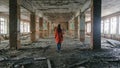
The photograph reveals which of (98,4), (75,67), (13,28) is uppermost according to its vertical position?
(98,4)

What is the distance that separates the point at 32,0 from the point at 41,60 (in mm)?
7667

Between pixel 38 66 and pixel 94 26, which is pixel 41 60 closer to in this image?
pixel 38 66

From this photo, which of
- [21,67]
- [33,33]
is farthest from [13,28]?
[33,33]

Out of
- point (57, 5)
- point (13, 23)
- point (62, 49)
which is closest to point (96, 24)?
point (62, 49)

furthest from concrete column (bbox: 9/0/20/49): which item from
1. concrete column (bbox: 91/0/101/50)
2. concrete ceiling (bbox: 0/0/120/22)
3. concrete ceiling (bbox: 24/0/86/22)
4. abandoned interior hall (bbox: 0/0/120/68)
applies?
concrete column (bbox: 91/0/101/50)

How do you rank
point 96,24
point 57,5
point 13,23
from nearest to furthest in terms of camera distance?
point 96,24, point 13,23, point 57,5

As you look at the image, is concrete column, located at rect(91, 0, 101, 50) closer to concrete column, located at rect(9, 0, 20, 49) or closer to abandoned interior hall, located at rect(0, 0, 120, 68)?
abandoned interior hall, located at rect(0, 0, 120, 68)

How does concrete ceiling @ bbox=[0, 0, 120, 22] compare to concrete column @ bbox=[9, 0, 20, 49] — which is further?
concrete ceiling @ bbox=[0, 0, 120, 22]

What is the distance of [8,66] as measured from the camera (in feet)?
24.7

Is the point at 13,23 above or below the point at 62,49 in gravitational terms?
above

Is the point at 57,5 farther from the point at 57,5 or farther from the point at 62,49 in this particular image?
the point at 62,49

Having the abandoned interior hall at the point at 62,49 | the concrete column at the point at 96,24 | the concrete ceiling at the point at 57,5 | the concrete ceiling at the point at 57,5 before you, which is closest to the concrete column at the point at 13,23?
the abandoned interior hall at the point at 62,49

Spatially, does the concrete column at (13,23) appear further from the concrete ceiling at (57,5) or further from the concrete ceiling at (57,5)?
the concrete ceiling at (57,5)

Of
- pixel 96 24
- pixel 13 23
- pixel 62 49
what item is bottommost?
pixel 62 49
